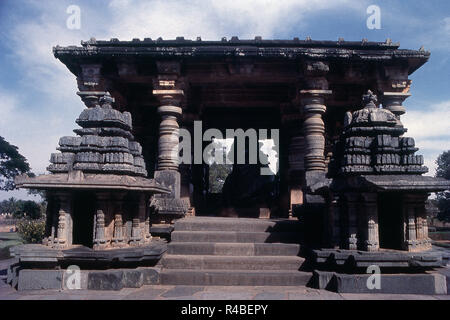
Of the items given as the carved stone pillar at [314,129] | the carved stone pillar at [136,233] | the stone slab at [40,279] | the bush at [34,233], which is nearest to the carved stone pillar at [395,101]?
the carved stone pillar at [314,129]

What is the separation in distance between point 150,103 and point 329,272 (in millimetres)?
7276

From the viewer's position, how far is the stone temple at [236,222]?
4.62 meters

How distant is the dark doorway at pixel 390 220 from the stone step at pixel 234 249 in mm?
1362

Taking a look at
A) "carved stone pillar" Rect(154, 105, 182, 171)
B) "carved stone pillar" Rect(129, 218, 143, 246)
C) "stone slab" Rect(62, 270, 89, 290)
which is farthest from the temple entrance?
"stone slab" Rect(62, 270, 89, 290)

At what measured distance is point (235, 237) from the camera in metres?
5.96

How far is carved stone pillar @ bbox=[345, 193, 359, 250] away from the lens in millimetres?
4773

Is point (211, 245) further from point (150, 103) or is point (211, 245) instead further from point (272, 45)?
point (150, 103)

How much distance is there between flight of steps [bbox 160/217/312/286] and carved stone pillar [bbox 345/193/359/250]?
79 cm

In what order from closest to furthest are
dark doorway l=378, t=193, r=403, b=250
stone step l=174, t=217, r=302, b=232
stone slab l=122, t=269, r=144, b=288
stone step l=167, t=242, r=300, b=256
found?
stone slab l=122, t=269, r=144, b=288
dark doorway l=378, t=193, r=403, b=250
stone step l=167, t=242, r=300, b=256
stone step l=174, t=217, r=302, b=232

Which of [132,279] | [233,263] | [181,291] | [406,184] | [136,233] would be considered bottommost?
[181,291]

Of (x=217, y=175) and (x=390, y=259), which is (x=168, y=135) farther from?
(x=217, y=175)

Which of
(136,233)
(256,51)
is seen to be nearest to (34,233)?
(136,233)

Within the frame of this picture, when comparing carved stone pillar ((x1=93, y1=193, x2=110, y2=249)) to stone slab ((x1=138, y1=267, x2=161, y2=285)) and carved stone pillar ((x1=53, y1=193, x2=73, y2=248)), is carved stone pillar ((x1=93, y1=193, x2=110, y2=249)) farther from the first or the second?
stone slab ((x1=138, y1=267, x2=161, y2=285))

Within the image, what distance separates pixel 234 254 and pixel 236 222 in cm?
89
